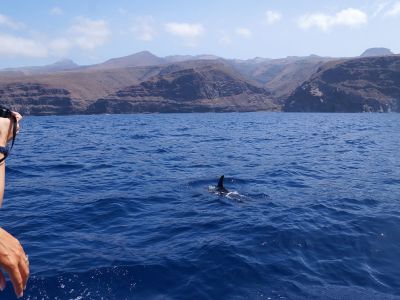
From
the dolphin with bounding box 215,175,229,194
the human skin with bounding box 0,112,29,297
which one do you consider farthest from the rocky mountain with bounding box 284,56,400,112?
the human skin with bounding box 0,112,29,297

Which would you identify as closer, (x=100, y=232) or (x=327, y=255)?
(x=327, y=255)

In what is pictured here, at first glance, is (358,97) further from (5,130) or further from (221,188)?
(5,130)

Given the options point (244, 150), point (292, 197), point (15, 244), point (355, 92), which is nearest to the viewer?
point (15, 244)

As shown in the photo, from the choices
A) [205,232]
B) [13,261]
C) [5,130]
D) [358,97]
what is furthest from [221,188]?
[358,97]

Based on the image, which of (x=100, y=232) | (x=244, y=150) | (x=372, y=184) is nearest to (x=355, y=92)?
(x=244, y=150)

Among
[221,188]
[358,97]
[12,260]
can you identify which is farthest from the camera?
[358,97]

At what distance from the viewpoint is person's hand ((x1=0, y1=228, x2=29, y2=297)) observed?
2723 millimetres

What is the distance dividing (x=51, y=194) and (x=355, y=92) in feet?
618

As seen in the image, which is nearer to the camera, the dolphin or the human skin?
the human skin

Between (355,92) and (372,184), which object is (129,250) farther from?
(355,92)

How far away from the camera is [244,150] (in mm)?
35500

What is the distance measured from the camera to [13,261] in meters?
2.78

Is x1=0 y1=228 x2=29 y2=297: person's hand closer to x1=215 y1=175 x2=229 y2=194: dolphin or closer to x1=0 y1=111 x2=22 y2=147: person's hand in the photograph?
x1=0 y1=111 x2=22 y2=147: person's hand

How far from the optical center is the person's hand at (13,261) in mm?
2723
